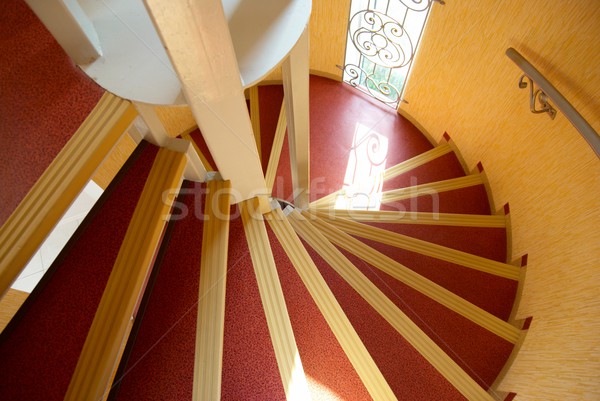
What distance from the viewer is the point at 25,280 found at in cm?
372

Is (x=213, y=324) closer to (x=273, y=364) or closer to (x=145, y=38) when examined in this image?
(x=273, y=364)

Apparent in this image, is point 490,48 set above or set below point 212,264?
above

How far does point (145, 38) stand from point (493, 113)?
8.92 ft

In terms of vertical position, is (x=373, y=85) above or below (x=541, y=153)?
above

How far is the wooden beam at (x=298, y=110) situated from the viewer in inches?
107

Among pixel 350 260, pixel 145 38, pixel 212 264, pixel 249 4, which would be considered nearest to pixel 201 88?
pixel 145 38

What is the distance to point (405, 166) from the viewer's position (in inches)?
170

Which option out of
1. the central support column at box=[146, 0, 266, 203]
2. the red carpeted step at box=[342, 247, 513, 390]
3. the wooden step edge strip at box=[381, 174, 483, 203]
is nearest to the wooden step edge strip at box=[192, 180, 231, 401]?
the central support column at box=[146, 0, 266, 203]

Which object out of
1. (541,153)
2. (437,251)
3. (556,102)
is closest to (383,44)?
(541,153)

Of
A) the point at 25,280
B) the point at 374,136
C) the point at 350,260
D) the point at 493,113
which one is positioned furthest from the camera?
the point at 374,136

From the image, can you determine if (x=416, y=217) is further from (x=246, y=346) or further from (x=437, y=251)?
(x=246, y=346)

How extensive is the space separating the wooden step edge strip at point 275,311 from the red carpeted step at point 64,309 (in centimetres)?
74

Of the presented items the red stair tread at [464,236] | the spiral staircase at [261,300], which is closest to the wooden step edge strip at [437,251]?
the spiral staircase at [261,300]

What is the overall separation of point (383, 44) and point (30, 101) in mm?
3481
